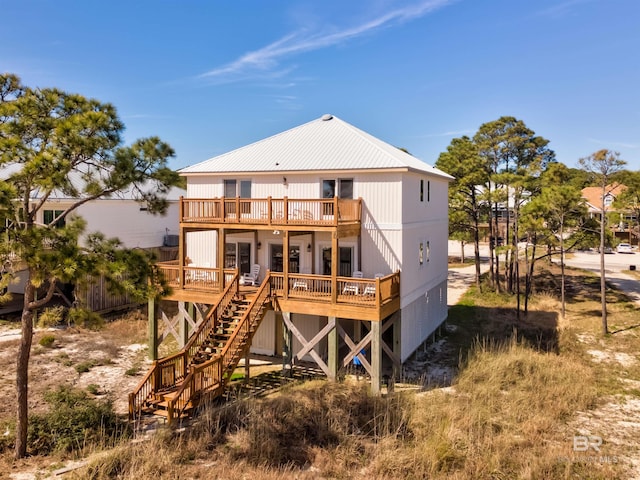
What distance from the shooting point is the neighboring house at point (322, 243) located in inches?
642

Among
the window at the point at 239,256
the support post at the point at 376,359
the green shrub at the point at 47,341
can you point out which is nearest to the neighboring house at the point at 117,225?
the green shrub at the point at 47,341

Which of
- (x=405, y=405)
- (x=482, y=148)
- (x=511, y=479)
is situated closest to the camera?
(x=511, y=479)

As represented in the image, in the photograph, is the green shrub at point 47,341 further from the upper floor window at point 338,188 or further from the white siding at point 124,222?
the upper floor window at point 338,188

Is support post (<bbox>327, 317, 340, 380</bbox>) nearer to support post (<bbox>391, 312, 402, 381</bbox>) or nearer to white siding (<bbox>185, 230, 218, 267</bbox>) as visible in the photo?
support post (<bbox>391, 312, 402, 381</bbox>)

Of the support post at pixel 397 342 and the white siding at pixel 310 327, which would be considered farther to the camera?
the white siding at pixel 310 327

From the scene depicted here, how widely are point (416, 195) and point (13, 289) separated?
2550 centimetres

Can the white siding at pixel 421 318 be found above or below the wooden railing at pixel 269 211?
below

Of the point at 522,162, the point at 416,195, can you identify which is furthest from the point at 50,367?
the point at 522,162

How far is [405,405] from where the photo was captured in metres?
13.8

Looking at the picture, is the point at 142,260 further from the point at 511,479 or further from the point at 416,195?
the point at 416,195

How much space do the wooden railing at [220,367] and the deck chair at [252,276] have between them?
2288mm

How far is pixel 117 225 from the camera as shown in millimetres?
29391

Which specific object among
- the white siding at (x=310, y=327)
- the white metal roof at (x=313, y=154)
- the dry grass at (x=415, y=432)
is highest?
the white metal roof at (x=313, y=154)

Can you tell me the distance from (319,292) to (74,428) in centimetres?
828
